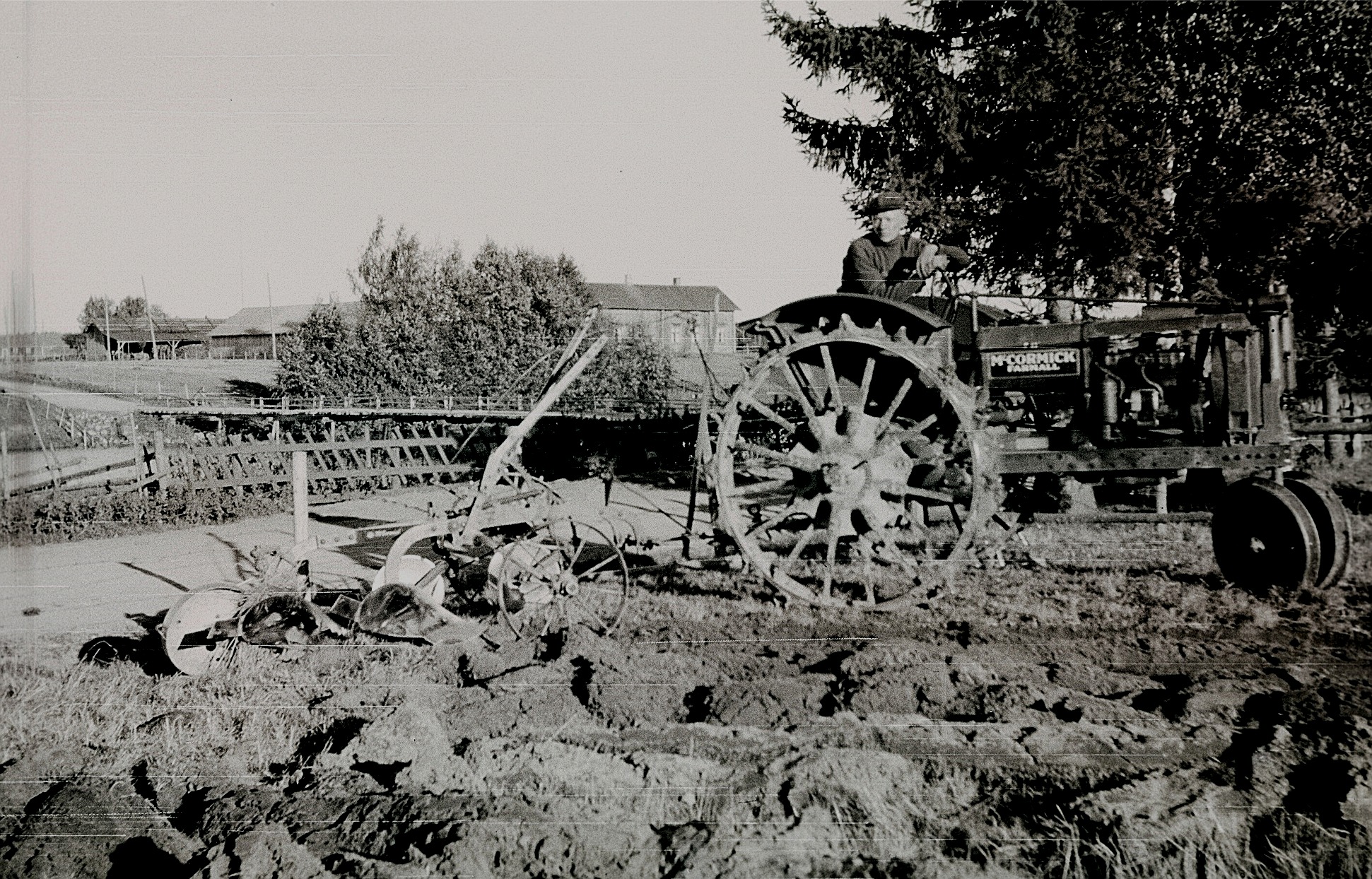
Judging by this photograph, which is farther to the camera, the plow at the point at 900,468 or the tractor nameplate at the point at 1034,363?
the tractor nameplate at the point at 1034,363

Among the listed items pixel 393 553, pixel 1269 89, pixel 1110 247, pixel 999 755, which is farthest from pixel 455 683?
pixel 1269 89

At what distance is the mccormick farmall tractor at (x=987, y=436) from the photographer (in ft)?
19.7

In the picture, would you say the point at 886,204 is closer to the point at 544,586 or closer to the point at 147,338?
the point at 544,586

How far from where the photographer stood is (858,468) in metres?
6.23

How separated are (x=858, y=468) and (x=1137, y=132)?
6.86 metres

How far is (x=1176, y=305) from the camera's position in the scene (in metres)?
6.36

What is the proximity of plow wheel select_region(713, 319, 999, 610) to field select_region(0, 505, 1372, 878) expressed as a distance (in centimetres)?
45

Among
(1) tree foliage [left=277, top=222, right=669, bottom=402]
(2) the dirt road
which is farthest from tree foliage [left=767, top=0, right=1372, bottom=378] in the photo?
(2) the dirt road

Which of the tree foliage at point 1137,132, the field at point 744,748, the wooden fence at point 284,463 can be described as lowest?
the field at point 744,748

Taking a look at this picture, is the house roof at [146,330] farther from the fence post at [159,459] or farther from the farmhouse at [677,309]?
the fence post at [159,459]

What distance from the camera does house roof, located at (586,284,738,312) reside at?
4650 centimetres

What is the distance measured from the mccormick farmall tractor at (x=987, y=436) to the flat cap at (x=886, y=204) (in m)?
1.03

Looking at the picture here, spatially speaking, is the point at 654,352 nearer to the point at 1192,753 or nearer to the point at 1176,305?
the point at 1176,305

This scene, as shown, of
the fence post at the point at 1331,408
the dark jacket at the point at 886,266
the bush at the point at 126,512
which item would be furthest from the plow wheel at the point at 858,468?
the bush at the point at 126,512
